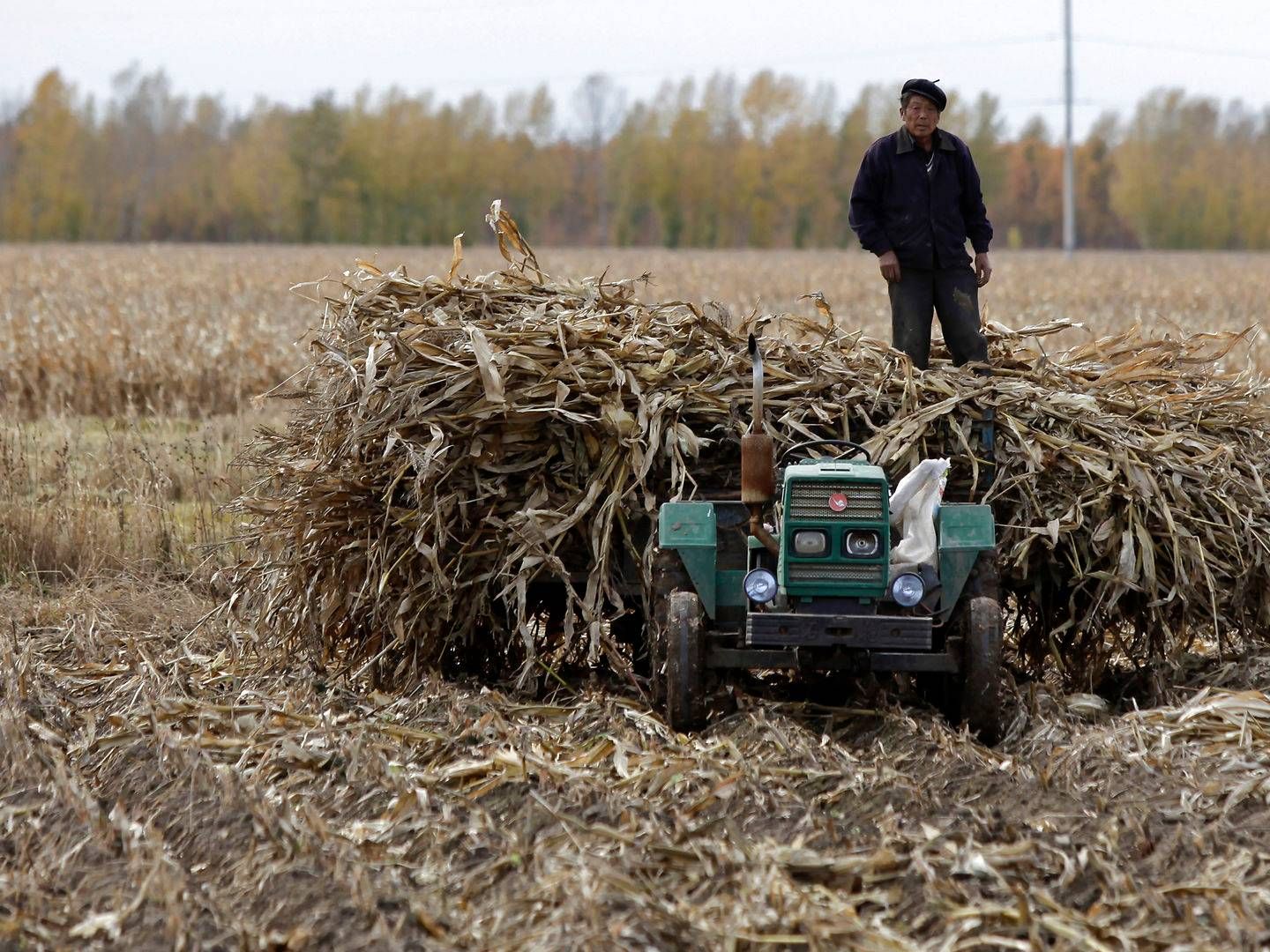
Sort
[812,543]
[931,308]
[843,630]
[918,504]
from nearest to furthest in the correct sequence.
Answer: [843,630]
[812,543]
[918,504]
[931,308]

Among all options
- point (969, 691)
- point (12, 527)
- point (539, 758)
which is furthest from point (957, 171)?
point (12, 527)

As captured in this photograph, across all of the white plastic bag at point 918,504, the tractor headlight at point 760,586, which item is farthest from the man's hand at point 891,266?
the tractor headlight at point 760,586

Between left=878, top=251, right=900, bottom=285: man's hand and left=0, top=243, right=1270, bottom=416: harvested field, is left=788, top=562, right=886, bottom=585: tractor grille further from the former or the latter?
left=878, top=251, right=900, bottom=285: man's hand

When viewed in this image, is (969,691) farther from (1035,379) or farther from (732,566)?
(1035,379)

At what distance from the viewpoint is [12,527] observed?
334 inches

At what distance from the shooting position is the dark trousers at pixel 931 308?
7.03 meters

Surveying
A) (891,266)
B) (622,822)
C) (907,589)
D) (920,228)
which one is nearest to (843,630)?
(907,589)

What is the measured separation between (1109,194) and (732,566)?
320 feet

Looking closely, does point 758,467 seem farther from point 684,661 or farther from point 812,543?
point 684,661

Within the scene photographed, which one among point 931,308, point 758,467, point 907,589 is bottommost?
point 907,589

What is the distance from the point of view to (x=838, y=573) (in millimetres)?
5277

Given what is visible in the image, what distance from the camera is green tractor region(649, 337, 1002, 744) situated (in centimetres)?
519

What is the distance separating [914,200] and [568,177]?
309ft

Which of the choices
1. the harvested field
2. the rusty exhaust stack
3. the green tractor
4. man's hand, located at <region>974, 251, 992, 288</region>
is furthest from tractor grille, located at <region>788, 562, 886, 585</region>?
man's hand, located at <region>974, 251, 992, 288</region>
